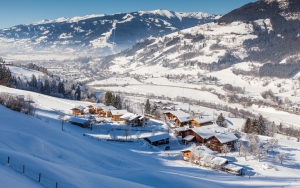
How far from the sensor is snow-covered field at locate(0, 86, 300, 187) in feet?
52.4

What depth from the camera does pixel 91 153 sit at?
30.8m

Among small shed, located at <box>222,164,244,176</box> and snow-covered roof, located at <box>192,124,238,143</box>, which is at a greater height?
snow-covered roof, located at <box>192,124,238,143</box>

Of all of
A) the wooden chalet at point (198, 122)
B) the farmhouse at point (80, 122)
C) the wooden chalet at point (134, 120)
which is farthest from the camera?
the wooden chalet at point (198, 122)

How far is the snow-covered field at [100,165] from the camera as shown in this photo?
16.0m

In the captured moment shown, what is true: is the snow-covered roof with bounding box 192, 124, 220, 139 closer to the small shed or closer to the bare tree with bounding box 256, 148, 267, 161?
the bare tree with bounding box 256, 148, 267, 161

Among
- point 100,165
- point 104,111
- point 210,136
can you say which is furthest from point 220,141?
point 104,111

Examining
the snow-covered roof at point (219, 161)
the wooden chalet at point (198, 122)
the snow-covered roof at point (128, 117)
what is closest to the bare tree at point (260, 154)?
the snow-covered roof at point (219, 161)

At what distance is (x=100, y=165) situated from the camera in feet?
91.9

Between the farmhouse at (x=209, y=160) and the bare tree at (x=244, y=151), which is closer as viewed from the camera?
the farmhouse at (x=209, y=160)

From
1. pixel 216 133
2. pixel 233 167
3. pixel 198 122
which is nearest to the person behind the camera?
pixel 233 167

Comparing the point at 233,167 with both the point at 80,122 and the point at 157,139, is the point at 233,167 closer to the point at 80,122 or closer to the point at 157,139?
the point at 157,139

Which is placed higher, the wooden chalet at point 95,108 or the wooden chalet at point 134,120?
the wooden chalet at point 95,108

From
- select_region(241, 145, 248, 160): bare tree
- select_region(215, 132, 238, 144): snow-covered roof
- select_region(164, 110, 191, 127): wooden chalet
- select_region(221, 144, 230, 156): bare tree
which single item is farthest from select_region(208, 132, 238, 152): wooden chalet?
select_region(164, 110, 191, 127): wooden chalet

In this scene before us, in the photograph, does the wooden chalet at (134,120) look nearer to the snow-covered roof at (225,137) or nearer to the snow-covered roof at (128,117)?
the snow-covered roof at (128,117)
